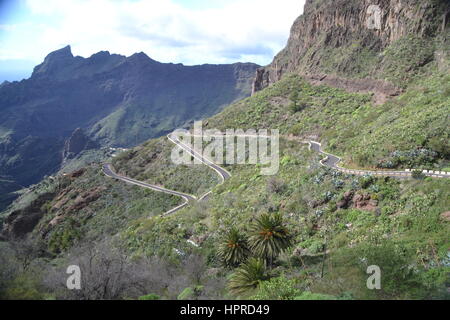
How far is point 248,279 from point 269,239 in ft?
9.78

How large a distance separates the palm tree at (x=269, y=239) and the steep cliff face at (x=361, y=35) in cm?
3982

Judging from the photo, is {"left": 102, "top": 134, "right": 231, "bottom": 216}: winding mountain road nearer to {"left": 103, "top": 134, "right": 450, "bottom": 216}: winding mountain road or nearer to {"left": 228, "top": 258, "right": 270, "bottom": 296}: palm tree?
{"left": 103, "top": 134, "right": 450, "bottom": 216}: winding mountain road

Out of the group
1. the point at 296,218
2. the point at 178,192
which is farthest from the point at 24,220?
the point at 296,218

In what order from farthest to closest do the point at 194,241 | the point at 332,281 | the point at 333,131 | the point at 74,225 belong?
the point at 74,225
the point at 333,131
the point at 194,241
the point at 332,281

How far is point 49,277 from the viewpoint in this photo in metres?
13.9

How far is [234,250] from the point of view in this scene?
18.9m

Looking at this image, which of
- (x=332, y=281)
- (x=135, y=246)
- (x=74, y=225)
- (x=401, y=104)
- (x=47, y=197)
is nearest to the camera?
(x=332, y=281)

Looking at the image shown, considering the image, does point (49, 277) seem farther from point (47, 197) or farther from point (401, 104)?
point (47, 197)

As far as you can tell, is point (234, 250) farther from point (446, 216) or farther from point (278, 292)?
point (446, 216)

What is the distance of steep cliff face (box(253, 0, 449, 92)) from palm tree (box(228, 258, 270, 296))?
42957 mm

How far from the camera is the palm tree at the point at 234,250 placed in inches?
734

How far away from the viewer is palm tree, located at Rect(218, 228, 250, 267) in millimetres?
18656

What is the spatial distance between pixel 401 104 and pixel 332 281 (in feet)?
112
